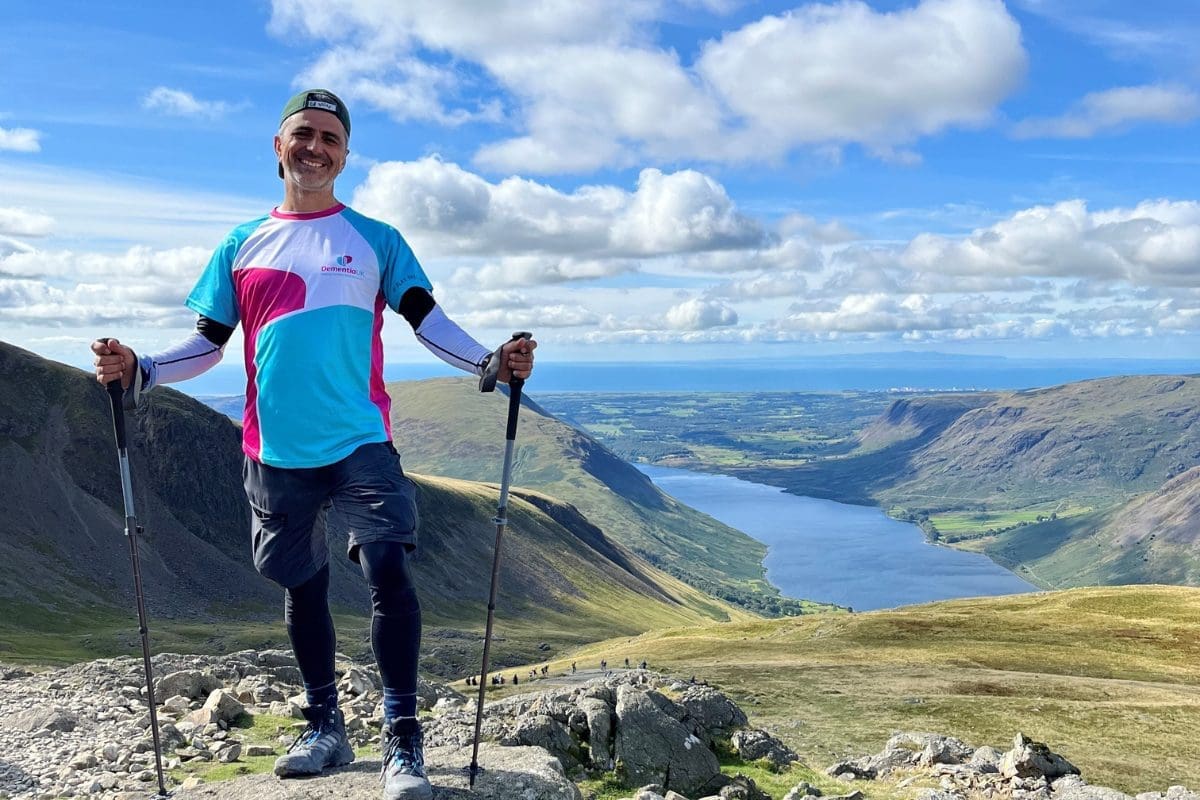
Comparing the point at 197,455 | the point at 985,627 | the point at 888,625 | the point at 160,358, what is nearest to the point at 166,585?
the point at 197,455

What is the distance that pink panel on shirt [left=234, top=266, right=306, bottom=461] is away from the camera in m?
8.12

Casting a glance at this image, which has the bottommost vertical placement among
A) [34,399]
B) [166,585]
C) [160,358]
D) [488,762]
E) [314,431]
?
[166,585]

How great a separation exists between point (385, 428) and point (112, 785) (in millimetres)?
6781

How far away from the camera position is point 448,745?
13.2 m

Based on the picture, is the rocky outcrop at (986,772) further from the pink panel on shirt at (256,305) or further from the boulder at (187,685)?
the pink panel on shirt at (256,305)

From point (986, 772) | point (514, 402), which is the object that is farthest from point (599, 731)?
point (986, 772)

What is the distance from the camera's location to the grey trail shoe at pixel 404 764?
7988mm

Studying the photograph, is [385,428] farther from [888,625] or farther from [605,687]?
[888,625]

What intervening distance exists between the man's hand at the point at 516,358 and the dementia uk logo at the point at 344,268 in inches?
64.8

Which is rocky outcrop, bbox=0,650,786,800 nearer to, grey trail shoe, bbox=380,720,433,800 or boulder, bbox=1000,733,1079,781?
grey trail shoe, bbox=380,720,433,800

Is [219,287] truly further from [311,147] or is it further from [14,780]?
[14,780]

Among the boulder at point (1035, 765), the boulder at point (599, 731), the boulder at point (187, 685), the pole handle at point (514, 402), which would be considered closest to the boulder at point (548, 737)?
the boulder at point (599, 731)

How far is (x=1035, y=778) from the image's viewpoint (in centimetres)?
2027

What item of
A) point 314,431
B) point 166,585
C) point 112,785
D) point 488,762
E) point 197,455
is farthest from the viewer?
point 197,455
